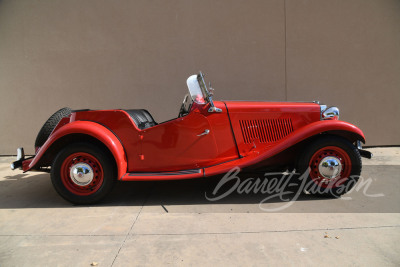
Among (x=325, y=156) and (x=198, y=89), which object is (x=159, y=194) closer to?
(x=198, y=89)

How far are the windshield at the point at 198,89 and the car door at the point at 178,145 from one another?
0.84ft

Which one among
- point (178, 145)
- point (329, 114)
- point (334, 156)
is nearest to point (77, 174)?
point (178, 145)

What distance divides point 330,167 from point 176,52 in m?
4.14

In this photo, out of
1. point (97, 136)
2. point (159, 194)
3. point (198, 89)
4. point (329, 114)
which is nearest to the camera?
point (97, 136)

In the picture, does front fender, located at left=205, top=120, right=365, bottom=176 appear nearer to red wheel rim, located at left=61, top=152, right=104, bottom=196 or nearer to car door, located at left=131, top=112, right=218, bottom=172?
car door, located at left=131, top=112, right=218, bottom=172

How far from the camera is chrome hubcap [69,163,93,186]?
3.23 meters

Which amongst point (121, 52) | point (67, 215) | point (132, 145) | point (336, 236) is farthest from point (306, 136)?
point (121, 52)

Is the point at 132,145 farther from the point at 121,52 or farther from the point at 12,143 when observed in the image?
the point at 12,143

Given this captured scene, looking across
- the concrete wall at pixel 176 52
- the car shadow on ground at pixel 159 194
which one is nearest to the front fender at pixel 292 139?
the car shadow on ground at pixel 159 194

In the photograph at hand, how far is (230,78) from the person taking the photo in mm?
5992

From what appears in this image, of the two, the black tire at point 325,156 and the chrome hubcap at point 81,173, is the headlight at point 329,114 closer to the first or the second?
the black tire at point 325,156

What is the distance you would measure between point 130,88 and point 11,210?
3.48 m

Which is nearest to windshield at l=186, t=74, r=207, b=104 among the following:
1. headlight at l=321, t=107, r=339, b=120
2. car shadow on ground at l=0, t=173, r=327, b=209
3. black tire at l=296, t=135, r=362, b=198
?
car shadow on ground at l=0, t=173, r=327, b=209

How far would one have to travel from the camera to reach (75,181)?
3.26 metres
